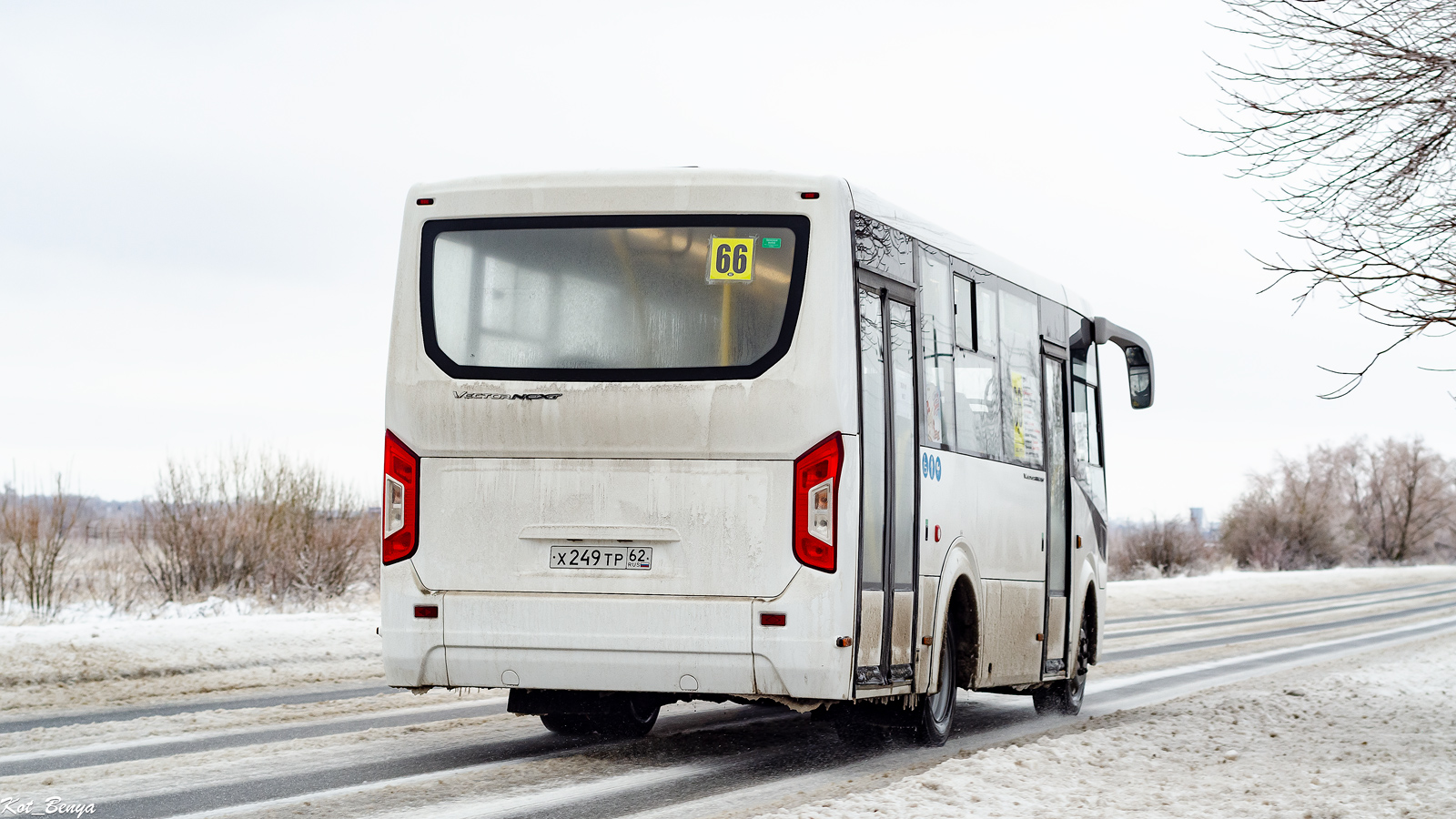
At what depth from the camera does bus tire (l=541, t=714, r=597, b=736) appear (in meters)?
9.66

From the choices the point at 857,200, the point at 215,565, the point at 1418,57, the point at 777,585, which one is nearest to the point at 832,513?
the point at 777,585

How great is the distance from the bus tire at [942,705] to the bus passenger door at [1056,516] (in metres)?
1.79

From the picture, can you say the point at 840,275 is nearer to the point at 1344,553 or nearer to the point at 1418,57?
the point at 1418,57

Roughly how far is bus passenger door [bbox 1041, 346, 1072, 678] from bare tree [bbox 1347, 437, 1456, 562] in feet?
326

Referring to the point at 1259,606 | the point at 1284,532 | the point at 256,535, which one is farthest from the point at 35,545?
the point at 1284,532

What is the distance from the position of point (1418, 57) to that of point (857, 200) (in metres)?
4.17

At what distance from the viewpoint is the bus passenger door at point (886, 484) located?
26.2ft

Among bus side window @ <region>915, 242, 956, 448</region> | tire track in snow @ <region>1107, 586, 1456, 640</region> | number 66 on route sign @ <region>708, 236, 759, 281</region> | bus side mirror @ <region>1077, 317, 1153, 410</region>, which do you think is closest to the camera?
number 66 on route sign @ <region>708, 236, 759, 281</region>

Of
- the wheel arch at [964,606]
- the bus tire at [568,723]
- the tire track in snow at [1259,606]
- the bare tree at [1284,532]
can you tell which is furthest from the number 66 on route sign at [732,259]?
the bare tree at [1284,532]

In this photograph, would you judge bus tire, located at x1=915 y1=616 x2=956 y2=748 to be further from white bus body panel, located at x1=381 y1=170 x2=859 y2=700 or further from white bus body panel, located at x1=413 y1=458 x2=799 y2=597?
white bus body panel, located at x1=413 y1=458 x2=799 y2=597

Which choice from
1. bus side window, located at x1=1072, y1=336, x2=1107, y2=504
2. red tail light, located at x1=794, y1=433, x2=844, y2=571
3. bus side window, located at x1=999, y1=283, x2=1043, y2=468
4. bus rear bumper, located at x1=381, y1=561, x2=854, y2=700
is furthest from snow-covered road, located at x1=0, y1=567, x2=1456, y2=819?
bus side window, located at x1=999, y1=283, x2=1043, y2=468

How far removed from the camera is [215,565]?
75.6 ft

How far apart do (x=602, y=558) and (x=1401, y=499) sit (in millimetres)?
112598

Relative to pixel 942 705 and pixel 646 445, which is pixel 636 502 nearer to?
pixel 646 445
